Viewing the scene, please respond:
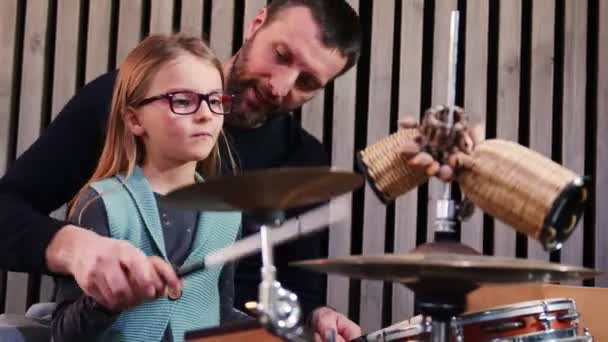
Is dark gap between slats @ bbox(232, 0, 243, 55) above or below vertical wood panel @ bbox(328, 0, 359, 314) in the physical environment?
above

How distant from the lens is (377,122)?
10.1ft

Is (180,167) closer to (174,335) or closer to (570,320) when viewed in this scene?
(174,335)

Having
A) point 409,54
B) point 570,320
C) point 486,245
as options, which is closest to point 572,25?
point 409,54

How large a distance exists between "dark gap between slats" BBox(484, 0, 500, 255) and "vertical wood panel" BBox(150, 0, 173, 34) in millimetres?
1240

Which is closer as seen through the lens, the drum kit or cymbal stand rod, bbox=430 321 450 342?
the drum kit

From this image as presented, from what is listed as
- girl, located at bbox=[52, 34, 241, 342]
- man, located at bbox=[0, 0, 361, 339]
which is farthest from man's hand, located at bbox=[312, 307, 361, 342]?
girl, located at bbox=[52, 34, 241, 342]

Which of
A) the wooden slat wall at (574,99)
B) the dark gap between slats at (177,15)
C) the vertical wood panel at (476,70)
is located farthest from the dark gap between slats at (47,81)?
the wooden slat wall at (574,99)

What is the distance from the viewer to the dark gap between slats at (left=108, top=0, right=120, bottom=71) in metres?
3.21

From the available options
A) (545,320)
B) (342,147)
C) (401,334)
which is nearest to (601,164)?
(342,147)

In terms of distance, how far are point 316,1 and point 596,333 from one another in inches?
51.4

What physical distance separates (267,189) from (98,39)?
2261mm

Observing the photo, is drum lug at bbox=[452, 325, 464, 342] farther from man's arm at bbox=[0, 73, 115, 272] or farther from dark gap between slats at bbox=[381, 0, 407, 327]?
dark gap between slats at bbox=[381, 0, 407, 327]

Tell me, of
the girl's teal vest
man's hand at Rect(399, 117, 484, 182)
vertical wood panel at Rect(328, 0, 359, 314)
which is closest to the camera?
man's hand at Rect(399, 117, 484, 182)

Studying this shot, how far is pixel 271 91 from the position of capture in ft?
8.23
